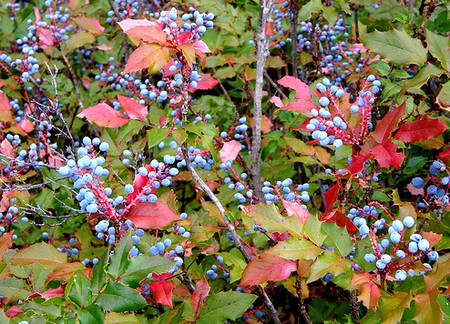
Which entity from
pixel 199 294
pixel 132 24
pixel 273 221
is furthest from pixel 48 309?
pixel 132 24

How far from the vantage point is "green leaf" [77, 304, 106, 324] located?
1.08 meters

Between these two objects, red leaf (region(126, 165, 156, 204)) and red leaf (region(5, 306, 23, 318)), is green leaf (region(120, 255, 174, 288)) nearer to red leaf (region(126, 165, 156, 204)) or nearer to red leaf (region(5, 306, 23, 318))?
red leaf (region(126, 165, 156, 204))

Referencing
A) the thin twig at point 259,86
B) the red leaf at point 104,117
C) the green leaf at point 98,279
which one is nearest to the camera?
the green leaf at point 98,279

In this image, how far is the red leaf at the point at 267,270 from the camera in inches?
51.2

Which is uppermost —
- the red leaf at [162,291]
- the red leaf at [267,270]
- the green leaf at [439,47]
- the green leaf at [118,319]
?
the green leaf at [439,47]

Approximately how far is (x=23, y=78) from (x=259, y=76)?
48.4 inches

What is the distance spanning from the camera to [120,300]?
1.14m

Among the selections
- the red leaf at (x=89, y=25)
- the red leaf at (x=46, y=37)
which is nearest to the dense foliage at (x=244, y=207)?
the red leaf at (x=46, y=37)

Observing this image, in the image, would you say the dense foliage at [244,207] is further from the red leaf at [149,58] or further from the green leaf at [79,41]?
the green leaf at [79,41]

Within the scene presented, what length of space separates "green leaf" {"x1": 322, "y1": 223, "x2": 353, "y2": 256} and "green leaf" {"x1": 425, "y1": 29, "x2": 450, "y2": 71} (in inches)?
23.4

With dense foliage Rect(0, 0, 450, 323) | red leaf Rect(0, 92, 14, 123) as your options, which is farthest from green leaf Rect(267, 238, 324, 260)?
red leaf Rect(0, 92, 14, 123)

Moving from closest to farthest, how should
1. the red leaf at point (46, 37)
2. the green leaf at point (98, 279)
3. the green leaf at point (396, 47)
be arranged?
the green leaf at point (98, 279) → the green leaf at point (396, 47) → the red leaf at point (46, 37)

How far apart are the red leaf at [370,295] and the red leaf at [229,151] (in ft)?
2.37

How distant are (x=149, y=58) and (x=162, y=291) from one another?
61 cm
